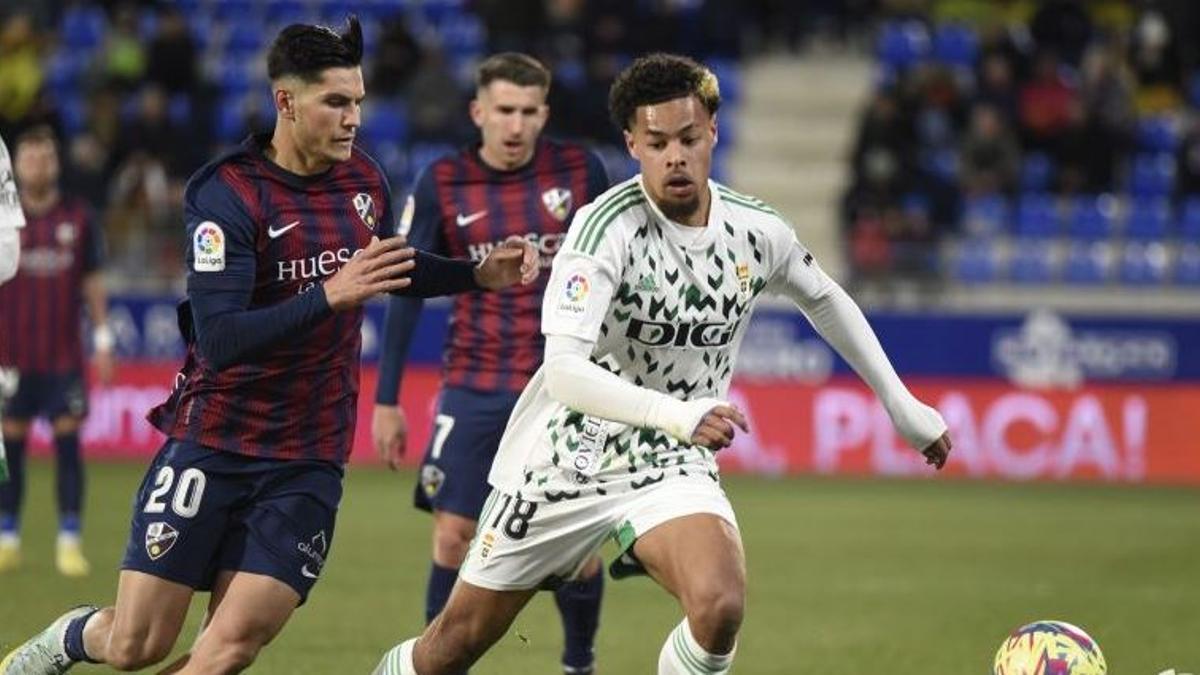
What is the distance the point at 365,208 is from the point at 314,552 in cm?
112

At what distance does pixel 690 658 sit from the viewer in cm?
663

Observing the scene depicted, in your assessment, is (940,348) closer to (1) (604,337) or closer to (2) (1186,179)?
(2) (1186,179)

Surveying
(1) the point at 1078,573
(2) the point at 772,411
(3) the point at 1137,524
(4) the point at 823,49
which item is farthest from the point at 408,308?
(4) the point at 823,49

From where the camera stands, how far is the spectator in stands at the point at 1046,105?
73.3ft

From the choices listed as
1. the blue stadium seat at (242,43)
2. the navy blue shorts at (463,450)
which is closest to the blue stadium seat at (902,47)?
the blue stadium seat at (242,43)

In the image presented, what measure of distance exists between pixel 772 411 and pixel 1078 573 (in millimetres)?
6023

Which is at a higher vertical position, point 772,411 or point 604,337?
point 604,337

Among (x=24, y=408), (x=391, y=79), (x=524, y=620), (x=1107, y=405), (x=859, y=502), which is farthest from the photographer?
(x=391, y=79)

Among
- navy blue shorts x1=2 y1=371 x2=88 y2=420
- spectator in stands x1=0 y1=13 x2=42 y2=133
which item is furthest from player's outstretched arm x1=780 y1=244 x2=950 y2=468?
spectator in stands x1=0 y1=13 x2=42 y2=133

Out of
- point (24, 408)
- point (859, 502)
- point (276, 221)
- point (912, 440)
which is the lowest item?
point (859, 502)

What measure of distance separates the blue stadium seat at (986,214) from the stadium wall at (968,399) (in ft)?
6.91

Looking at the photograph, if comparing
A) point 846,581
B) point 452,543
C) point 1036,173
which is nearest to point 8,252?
point 452,543

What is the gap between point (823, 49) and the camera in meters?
25.3

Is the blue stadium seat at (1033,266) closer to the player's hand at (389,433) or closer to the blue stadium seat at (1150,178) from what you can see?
the blue stadium seat at (1150,178)
